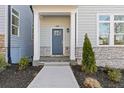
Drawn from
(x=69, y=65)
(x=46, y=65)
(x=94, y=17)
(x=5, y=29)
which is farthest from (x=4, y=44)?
(x=94, y=17)

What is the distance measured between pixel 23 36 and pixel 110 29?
7703 millimetres

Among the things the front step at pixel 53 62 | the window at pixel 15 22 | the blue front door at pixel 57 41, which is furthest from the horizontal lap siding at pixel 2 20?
the blue front door at pixel 57 41

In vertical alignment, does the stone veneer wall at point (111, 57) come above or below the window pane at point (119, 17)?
below

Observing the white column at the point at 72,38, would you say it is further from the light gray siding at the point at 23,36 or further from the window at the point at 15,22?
the window at the point at 15,22

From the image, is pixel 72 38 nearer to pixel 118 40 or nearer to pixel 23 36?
pixel 118 40

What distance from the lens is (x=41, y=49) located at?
66.9 ft

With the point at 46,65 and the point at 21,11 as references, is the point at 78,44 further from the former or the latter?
the point at 21,11

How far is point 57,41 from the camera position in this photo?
21.1 meters

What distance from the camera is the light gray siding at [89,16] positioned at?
19.1 meters

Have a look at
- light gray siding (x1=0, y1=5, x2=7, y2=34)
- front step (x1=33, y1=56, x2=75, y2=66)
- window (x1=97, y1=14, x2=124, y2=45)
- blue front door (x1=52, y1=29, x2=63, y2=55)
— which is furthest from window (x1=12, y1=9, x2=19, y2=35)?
window (x1=97, y1=14, x2=124, y2=45)

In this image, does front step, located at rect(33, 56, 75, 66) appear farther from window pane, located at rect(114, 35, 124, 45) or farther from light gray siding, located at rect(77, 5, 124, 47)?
window pane, located at rect(114, 35, 124, 45)

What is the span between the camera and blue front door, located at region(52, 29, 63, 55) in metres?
21.0

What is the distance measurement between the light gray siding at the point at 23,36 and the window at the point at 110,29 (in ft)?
19.0

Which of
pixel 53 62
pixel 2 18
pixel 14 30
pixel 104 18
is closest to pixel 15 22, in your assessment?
pixel 14 30
